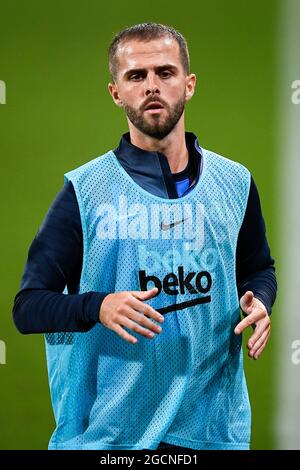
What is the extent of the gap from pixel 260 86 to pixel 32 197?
2.31ft

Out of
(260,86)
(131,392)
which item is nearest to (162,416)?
(131,392)

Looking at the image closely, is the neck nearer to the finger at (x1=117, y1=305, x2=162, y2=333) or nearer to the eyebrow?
the eyebrow

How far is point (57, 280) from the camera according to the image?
148cm

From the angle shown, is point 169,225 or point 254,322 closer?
point 254,322

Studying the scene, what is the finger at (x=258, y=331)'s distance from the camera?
1438 millimetres

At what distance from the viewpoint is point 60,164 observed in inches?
89.1

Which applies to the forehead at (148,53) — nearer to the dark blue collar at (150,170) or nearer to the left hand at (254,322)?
the dark blue collar at (150,170)

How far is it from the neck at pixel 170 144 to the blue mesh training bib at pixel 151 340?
6 centimetres

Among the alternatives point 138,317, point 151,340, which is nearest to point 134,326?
point 138,317

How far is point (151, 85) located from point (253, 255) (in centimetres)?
40

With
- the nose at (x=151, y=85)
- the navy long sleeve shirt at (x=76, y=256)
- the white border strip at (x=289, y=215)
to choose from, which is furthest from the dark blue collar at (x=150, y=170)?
the white border strip at (x=289, y=215)

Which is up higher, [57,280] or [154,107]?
[154,107]

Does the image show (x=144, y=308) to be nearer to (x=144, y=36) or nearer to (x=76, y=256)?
(x=76, y=256)
